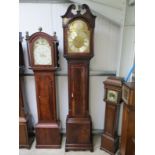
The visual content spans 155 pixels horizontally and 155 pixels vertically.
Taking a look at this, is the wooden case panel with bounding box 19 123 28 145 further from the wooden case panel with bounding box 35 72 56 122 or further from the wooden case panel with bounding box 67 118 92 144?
the wooden case panel with bounding box 67 118 92 144

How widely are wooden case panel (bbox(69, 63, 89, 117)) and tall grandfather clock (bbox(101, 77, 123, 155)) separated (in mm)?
243

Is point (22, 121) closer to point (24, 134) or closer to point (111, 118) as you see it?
point (24, 134)

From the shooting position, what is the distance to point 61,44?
7.05 ft

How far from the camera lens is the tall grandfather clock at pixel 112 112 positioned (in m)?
1.86

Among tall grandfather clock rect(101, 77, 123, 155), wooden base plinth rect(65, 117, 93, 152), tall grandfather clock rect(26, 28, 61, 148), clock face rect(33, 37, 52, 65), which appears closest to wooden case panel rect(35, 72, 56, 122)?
tall grandfather clock rect(26, 28, 61, 148)

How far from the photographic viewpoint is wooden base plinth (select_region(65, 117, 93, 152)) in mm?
2051

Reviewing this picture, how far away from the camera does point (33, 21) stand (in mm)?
2090

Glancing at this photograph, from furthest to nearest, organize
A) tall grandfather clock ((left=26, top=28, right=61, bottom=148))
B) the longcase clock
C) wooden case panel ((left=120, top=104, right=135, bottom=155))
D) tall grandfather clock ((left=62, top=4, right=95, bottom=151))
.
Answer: the longcase clock < tall grandfather clock ((left=26, top=28, right=61, bottom=148)) < tall grandfather clock ((left=62, top=4, right=95, bottom=151)) < wooden case panel ((left=120, top=104, right=135, bottom=155))

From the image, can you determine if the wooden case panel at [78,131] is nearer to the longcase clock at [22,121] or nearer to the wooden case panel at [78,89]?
the wooden case panel at [78,89]

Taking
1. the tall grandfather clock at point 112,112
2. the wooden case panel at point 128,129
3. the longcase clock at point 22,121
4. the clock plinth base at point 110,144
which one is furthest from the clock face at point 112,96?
the longcase clock at point 22,121

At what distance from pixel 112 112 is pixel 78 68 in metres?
0.65

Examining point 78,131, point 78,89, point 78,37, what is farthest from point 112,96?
point 78,37
